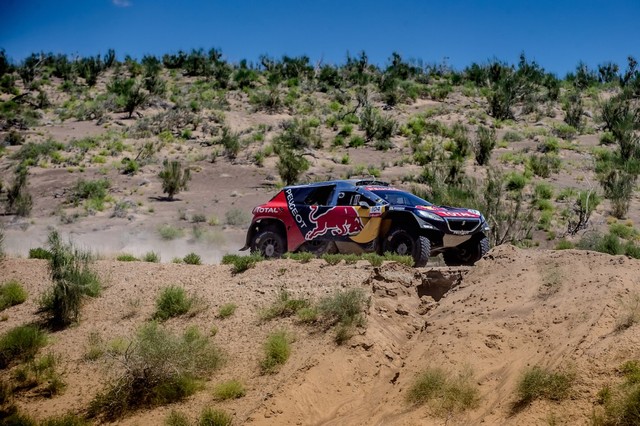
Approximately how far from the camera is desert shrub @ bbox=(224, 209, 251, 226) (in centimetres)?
2677

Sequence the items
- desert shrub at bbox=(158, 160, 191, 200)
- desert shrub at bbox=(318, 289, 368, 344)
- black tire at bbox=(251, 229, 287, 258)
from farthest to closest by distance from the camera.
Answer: desert shrub at bbox=(158, 160, 191, 200) < black tire at bbox=(251, 229, 287, 258) < desert shrub at bbox=(318, 289, 368, 344)

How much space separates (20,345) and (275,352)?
507cm

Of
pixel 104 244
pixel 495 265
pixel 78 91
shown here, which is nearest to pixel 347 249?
pixel 495 265

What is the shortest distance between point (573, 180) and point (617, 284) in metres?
20.8

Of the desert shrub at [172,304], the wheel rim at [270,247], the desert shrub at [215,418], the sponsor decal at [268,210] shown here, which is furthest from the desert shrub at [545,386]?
the sponsor decal at [268,210]

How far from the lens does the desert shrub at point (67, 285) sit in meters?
14.1

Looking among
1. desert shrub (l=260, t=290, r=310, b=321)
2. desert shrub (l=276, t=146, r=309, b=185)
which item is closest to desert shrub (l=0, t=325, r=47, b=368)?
desert shrub (l=260, t=290, r=310, b=321)

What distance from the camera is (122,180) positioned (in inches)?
1287

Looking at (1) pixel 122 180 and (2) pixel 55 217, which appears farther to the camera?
(1) pixel 122 180

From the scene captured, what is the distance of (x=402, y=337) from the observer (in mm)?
11766

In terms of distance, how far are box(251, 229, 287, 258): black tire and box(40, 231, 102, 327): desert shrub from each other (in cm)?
366

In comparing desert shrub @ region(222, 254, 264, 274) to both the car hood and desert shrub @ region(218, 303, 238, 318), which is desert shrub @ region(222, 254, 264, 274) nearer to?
desert shrub @ region(218, 303, 238, 318)

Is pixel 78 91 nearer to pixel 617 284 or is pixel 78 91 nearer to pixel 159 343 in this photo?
pixel 159 343

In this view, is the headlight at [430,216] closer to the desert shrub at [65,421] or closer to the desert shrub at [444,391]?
the desert shrub at [444,391]
